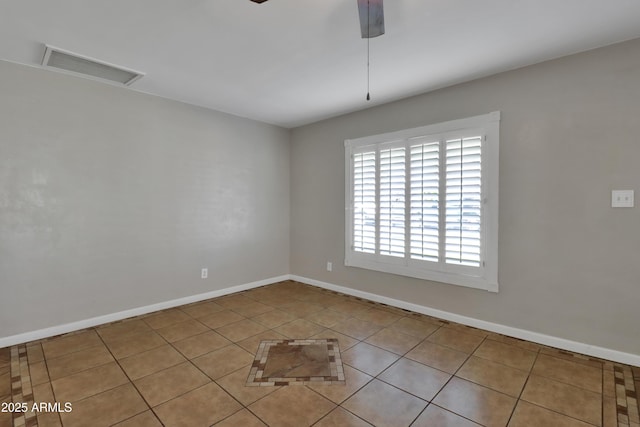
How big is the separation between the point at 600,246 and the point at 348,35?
2573 millimetres

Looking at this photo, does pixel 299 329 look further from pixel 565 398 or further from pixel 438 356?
pixel 565 398

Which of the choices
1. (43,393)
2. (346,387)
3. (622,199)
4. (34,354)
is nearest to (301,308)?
(346,387)

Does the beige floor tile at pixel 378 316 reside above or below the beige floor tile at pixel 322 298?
below

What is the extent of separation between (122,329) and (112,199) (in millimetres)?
1326

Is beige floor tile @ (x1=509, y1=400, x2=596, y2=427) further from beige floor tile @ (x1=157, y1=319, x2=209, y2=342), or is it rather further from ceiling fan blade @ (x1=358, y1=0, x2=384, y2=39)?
beige floor tile @ (x1=157, y1=319, x2=209, y2=342)

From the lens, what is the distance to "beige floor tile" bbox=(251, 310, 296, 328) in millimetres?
3168

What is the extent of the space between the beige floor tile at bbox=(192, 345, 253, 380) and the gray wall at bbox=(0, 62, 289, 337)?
144 cm

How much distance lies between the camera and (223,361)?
241 centimetres

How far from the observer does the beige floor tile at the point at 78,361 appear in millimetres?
2244

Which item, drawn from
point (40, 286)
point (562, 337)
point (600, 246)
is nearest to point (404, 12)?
point (600, 246)

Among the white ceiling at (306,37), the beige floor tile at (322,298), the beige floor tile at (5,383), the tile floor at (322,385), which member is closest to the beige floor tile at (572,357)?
the tile floor at (322,385)

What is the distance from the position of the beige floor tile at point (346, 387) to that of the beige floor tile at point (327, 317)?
2.95ft

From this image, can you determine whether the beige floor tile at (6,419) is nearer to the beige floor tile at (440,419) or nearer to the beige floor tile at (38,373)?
the beige floor tile at (38,373)

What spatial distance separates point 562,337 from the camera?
8.43ft
